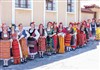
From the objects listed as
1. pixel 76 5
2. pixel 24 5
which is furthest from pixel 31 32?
pixel 76 5

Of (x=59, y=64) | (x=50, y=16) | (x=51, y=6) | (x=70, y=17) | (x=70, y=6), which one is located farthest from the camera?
(x=70, y=6)

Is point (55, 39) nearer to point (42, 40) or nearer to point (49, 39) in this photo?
point (49, 39)

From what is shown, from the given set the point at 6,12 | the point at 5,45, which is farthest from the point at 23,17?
the point at 5,45

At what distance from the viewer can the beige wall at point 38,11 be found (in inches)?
498

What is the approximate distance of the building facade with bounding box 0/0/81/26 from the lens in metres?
10.8

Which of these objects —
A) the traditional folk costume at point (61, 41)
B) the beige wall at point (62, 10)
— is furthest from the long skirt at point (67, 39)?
the beige wall at point (62, 10)

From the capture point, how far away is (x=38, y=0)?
12.9 meters

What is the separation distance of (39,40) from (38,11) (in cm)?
250

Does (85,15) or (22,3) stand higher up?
(22,3)

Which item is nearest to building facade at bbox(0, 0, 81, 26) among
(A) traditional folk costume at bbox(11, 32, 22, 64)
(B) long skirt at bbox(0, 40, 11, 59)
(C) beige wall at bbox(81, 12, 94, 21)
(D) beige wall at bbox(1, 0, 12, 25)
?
(D) beige wall at bbox(1, 0, 12, 25)

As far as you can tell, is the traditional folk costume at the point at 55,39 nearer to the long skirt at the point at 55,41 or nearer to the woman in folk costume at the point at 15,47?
the long skirt at the point at 55,41

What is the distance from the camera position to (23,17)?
11945 mm

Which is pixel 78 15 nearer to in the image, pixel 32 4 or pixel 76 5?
pixel 76 5

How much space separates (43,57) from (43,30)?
1.21 metres
